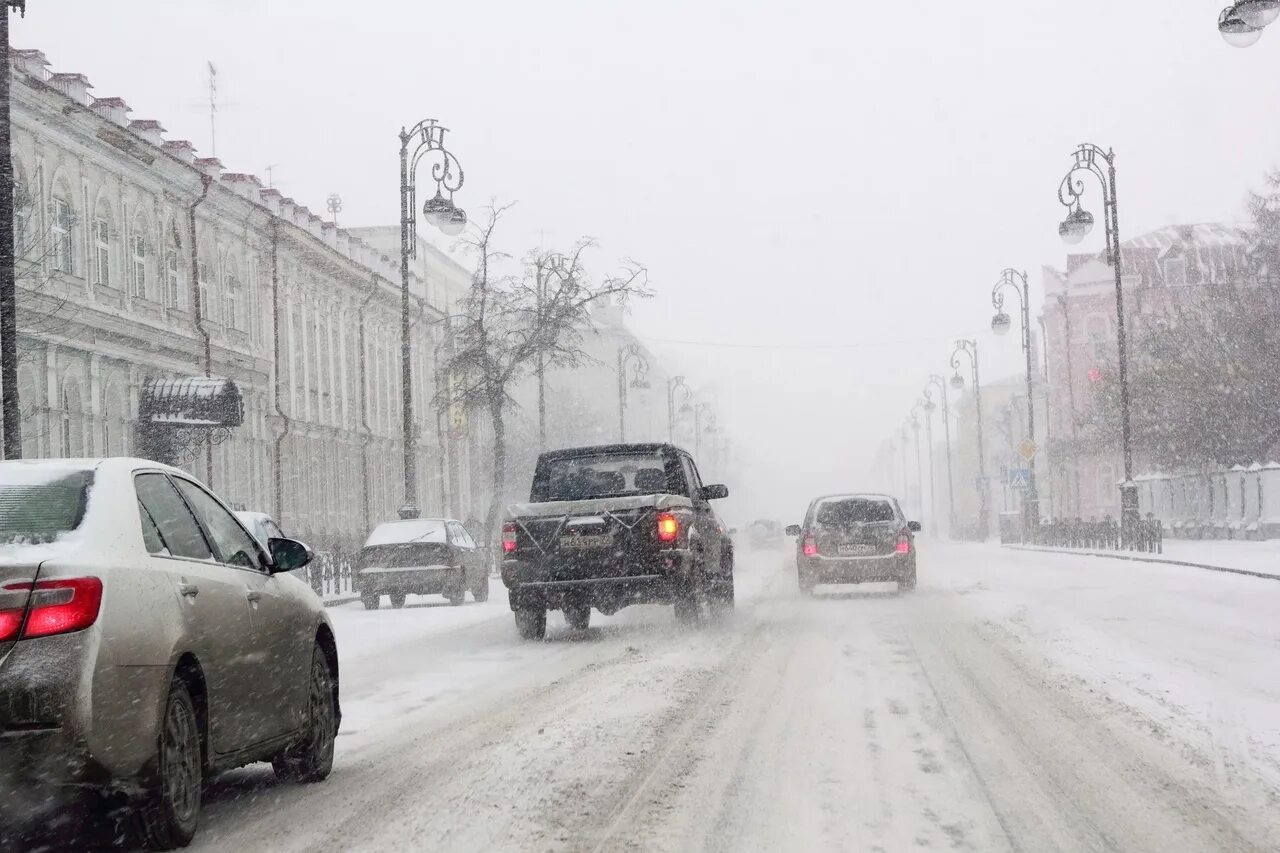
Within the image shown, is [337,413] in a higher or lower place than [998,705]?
higher

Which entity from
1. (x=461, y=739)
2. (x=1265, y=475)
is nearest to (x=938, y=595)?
(x=461, y=739)

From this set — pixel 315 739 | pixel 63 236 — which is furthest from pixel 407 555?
pixel 315 739

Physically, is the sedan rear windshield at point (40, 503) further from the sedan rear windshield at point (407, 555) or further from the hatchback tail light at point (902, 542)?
the sedan rear windshield at point (407, 555)

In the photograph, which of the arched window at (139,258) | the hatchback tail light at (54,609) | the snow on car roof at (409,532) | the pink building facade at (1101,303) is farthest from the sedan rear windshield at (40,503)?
the pink building facade at (1101,303)

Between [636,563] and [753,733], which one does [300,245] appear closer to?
[636,563]

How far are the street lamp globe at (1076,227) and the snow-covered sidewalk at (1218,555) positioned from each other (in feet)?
23.0

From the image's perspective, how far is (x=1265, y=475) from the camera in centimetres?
4506

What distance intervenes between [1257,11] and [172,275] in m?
27.6

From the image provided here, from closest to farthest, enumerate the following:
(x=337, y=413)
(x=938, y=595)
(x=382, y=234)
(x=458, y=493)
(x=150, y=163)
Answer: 1. (x=938, y=595)
2. (x=150, y=163)
3. (x=337, y=413)
4. (x=458, y=493)
5. (x=382, y=234)

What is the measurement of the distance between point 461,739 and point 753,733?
1.62 metres

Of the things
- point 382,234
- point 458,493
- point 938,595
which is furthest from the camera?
point 382,234

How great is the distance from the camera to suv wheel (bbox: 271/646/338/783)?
7.81 m

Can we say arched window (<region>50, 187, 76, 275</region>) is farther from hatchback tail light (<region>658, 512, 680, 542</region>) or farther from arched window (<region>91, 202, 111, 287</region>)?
hatchback tail light (<region>658, 512, 680, 542</region>)

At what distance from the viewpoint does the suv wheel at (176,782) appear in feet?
19.4
